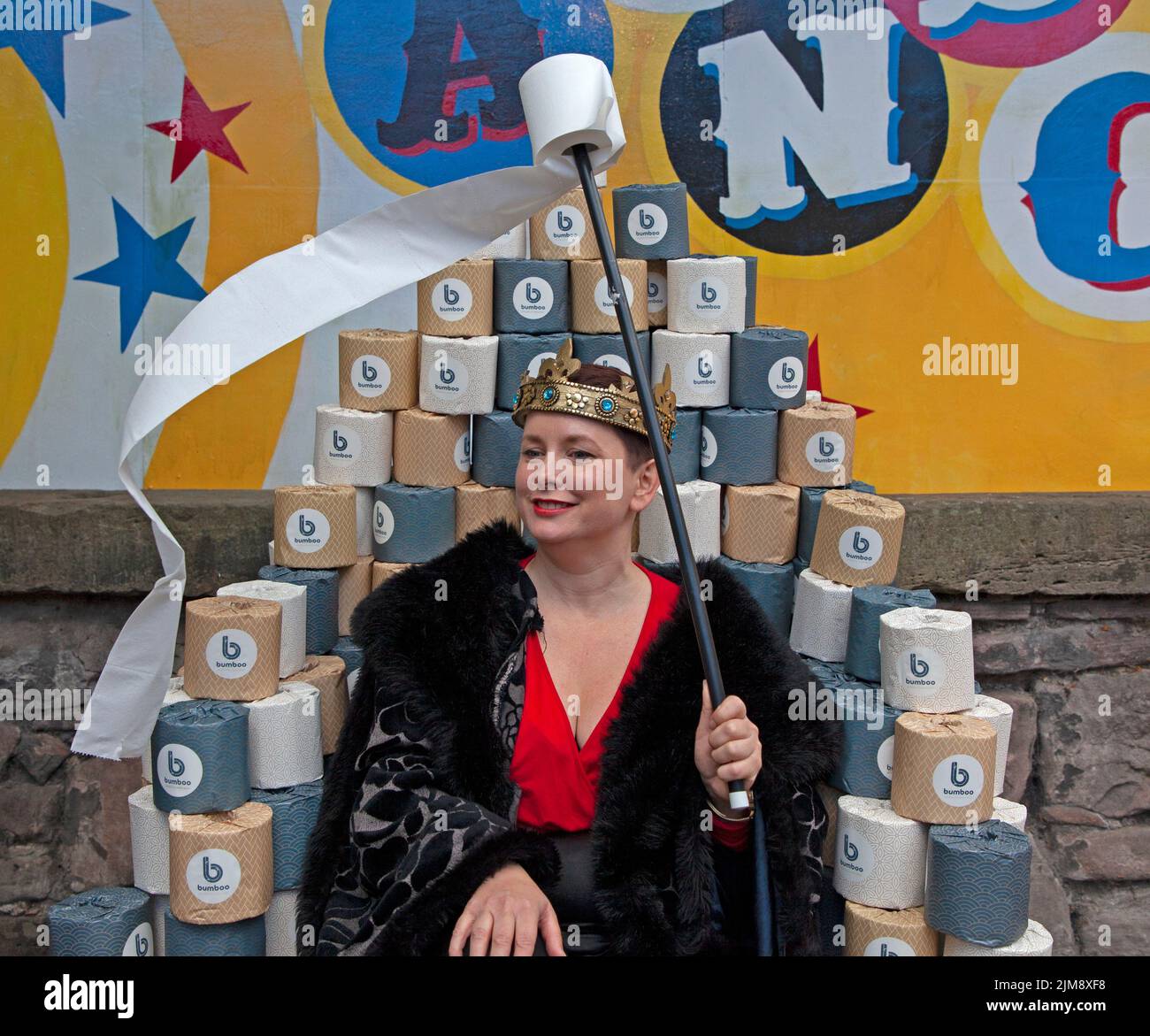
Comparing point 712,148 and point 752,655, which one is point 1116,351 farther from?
point 752,655

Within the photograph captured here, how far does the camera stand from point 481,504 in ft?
12.6

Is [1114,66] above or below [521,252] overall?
above

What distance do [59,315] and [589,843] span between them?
3114mm

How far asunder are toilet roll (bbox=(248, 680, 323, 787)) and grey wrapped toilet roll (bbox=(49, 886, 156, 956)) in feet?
1.40

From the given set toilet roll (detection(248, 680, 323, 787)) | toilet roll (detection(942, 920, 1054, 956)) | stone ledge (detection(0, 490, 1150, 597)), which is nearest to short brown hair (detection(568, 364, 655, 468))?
toilet roll (detection(248, 680, 323, 787))

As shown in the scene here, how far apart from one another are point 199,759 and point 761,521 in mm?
1604

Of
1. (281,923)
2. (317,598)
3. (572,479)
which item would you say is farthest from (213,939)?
(572,479)

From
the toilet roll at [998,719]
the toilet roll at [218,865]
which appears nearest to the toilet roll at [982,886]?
the toilet roll at [998,719]

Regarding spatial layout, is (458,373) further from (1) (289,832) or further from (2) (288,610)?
(1) (289,832)

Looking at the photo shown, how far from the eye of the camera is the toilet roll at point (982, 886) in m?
3.14

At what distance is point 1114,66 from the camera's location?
16.5 feet

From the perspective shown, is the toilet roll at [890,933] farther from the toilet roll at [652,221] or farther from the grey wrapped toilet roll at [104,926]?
the toilet roll at [652,221]
